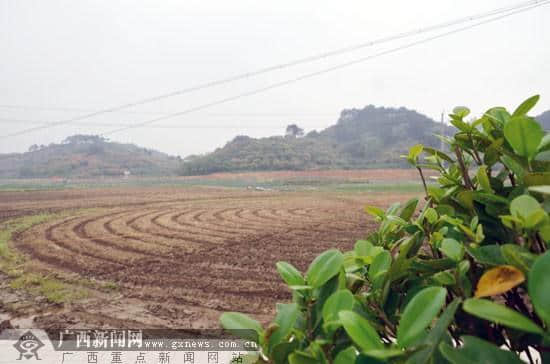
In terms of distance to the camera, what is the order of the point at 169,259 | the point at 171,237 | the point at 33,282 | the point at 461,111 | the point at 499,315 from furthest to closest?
the point at 171,237 → the point at 169,259 → the point at 33,282 → the point at 461,111 → the point at 499,315

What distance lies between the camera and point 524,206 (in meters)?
0.29

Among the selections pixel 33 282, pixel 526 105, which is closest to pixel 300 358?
pixel 526 105

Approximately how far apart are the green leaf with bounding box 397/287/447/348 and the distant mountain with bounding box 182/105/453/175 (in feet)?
93.8

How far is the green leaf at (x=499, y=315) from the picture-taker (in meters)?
0.22

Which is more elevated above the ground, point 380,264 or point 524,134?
point 524,134

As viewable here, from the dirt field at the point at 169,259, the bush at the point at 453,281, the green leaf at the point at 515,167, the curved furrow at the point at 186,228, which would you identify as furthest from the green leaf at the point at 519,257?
the curved furrow at the point at 186,228

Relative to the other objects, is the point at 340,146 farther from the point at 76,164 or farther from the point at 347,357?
the point at 347,357

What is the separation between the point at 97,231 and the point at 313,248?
171 inches

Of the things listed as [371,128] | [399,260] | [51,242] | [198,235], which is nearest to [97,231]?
[51,242]

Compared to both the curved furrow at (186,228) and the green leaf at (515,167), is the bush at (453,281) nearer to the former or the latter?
the green leaf at (515,167)

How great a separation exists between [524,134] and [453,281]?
165 mm

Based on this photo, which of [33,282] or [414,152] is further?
[33,282]

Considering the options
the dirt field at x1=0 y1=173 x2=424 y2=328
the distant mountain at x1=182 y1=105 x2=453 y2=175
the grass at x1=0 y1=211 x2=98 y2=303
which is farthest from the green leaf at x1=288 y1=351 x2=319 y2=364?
the distant mountain at x1=182 y1=105 x2=453 y2=175

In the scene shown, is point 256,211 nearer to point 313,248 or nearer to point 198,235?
point 198,235
